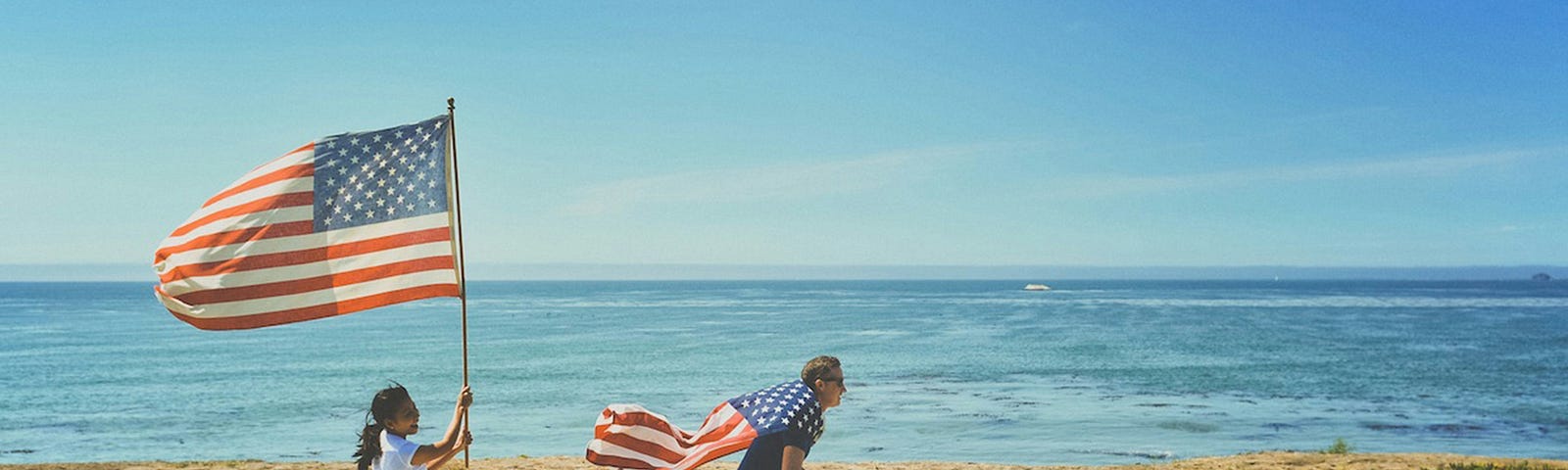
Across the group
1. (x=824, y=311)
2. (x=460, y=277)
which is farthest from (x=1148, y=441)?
(x=824, y=311)

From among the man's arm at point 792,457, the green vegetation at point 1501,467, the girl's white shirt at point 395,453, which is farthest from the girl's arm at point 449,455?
the green vegetation at point 1501,467

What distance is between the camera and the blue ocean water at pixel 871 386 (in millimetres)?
23484

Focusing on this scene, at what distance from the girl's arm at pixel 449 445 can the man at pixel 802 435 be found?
1.54 metres

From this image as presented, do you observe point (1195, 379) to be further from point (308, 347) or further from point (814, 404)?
point (308, 347)

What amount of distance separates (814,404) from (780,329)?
72.4 metres

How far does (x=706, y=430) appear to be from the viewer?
7027 mm

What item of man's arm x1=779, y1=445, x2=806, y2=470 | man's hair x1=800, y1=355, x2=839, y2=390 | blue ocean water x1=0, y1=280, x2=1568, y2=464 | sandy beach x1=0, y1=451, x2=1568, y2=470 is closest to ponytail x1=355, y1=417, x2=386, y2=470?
man's arm x1=779, y1=445, x2=806, y2=470

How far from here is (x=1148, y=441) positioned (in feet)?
74.6

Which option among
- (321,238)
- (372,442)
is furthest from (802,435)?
(321,238)

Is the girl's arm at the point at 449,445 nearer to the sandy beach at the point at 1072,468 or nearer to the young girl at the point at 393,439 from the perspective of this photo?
the young girl at the point at 393,439

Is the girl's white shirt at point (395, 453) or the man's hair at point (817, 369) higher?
the man's hair at point (817, 369)

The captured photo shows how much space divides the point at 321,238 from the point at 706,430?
3194 mm

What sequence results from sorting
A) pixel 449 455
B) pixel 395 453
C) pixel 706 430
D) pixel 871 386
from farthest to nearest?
pixel 871 386 → pixel 706 430 → pixel 449 455 → pixel 395 453

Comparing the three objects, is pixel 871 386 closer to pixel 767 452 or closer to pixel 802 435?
pixel 767 452
